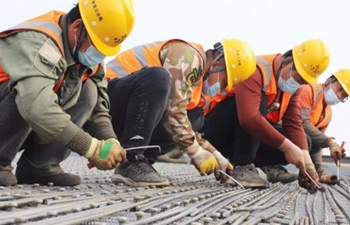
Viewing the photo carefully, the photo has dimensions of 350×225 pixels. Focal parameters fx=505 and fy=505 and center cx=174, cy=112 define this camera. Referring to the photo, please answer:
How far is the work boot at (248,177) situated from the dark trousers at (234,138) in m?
0.06

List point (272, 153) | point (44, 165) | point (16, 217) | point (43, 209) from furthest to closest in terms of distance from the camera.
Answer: point (272, 153)
point (44, 165)
point (43, 209)
point (16, 217)

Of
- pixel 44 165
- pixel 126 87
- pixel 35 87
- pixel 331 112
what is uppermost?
pixel 35 87

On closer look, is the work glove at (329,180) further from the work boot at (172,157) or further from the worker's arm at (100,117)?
the worker's arm at (100,117)

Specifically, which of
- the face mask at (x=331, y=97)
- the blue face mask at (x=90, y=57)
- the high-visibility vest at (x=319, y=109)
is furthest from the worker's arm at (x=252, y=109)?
the face mask at (x=331, y=97)

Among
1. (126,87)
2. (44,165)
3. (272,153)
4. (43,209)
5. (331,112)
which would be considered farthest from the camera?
(331,112)

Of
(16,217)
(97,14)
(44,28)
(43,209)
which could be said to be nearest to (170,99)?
(97,14)

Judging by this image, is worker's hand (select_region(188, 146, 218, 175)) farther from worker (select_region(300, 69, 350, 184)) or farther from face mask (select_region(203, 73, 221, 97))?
worker (select_region(300, 69, 350, 184))

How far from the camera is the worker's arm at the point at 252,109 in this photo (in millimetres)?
3670

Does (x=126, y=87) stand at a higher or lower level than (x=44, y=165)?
higher

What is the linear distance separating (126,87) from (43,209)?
5.36ft

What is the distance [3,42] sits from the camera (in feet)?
7.27

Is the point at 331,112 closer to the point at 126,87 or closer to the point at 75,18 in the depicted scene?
the point at 126,87

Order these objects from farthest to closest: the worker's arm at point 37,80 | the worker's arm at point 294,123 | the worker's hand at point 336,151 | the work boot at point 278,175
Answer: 1. the worker's hand at point 336,151
2. the work boot at point 278,175
3. the worker's arm at point 294,123
4. the worker's arm at point 37,80

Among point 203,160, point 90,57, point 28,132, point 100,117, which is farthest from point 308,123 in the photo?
point 28,132
